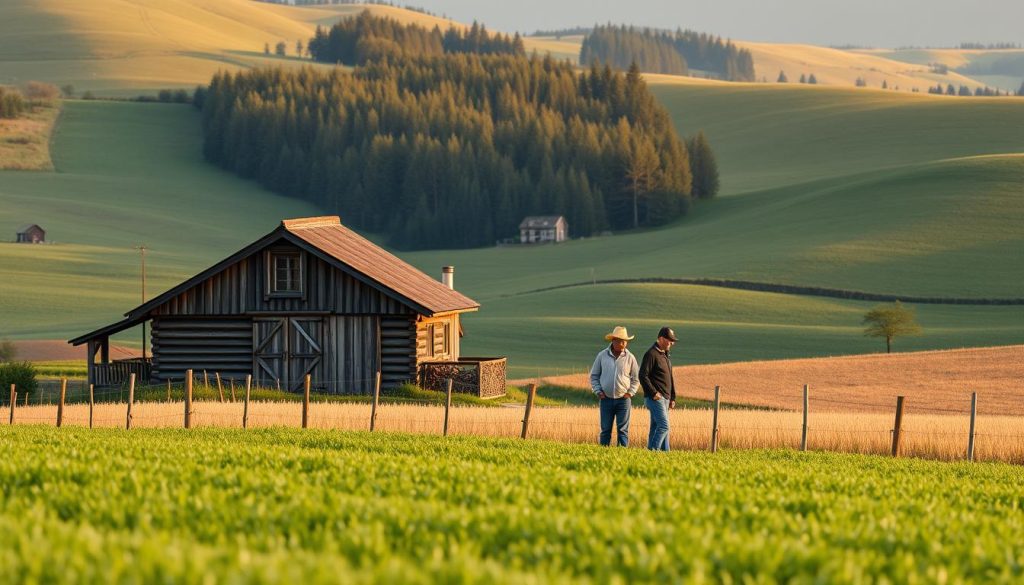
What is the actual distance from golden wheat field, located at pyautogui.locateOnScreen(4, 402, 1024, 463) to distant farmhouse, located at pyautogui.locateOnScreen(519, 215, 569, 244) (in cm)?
10852

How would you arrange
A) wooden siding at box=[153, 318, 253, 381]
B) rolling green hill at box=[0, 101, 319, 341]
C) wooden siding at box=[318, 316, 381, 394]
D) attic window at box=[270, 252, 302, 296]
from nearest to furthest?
wooden siding at box=[318, 316, 381, 394]
attic window at box=[270, 252, 302, 296]
wooden siding at box=[153, 318, 253, 381]
rolling green hill at box=[0, 101, 319, 341]

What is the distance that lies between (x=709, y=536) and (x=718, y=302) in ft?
240

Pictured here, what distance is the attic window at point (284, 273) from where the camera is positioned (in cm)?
4350

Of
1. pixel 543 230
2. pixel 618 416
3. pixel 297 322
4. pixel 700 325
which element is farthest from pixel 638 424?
pixel 543 230

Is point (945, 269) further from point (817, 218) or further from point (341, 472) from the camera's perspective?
point (341, 472)

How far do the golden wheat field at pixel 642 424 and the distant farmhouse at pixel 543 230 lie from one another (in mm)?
108517

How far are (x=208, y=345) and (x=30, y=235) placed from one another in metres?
73.4

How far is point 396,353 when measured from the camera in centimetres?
4353

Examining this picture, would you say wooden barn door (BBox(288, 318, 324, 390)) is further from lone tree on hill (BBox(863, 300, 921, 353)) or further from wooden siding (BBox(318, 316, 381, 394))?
lone tree on hill (BBox(863, 300, 921, 353))

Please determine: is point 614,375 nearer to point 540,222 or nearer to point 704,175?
point 540,222

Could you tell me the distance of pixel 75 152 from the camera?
169 metres

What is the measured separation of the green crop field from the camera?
25.8 feet

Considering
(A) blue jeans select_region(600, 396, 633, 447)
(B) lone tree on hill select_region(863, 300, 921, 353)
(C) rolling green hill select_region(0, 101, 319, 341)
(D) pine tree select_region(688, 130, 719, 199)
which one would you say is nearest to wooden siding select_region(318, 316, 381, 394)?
(A) blue jeans select_region(600, 396, 633, 447)

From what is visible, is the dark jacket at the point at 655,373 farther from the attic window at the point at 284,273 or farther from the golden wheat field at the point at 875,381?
the attic window at the point at 284,273
